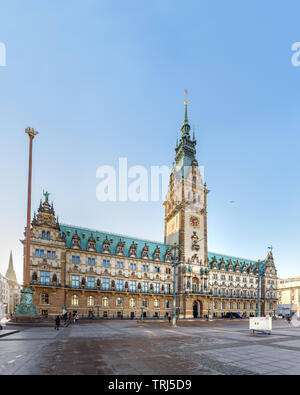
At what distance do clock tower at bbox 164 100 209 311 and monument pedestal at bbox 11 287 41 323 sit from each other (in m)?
42.6

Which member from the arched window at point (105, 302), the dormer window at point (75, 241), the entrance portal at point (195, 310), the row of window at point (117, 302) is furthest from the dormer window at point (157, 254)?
the dormer window at point (75, 241)

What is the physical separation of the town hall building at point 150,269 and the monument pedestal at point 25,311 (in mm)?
16463

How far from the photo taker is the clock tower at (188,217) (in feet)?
246

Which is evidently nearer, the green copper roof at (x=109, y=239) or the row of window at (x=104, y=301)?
the row of window at (x=104, y=301)

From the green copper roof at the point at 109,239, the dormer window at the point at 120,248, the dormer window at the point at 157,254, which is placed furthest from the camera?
the dormer window at the point at 157,254

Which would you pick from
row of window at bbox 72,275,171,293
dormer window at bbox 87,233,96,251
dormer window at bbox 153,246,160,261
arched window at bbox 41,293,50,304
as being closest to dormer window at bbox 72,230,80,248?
dormer window at bbox 87,233,96,251

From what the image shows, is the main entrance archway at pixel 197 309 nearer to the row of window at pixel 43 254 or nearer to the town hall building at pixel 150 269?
the town hall building at pixel 150 269

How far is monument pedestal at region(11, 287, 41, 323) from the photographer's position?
37.8 metres

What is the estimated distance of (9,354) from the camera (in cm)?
1522

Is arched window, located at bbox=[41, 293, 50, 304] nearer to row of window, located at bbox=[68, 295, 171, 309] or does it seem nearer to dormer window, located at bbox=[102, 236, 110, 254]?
row of window, located at bbox=[68, 295, 171, 309]

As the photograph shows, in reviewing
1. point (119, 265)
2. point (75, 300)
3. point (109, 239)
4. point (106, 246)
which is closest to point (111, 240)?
point (109, 239)
